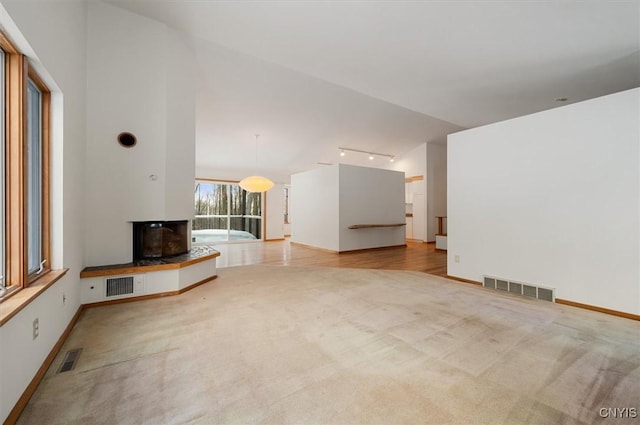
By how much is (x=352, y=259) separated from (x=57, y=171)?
5242 mm

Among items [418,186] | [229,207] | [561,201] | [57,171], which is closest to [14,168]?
[57,171]

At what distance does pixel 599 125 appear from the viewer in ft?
10.0

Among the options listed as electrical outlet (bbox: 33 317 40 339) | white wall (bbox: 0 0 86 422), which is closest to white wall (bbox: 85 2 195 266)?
white wall (bbox: 0 0 86 422)

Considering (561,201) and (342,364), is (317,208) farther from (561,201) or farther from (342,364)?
(342,364)

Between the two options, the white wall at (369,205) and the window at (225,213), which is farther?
the window at (225,213)

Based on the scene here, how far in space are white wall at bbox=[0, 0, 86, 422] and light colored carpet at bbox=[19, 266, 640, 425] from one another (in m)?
0.22

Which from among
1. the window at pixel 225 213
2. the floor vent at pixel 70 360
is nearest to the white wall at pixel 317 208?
the window at pixel 225 213

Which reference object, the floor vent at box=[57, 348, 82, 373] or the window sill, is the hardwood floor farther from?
the window sill

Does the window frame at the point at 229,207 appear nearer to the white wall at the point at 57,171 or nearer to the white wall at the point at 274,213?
the white wall at the point at 274,213

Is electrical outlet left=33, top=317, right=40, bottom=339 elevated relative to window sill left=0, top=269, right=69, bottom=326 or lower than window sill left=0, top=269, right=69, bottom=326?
lower

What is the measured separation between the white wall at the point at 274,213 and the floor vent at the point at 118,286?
261 inches

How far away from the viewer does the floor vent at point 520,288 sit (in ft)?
11.2

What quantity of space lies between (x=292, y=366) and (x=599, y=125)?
4.23 meters

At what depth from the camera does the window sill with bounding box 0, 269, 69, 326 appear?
4.51ft
